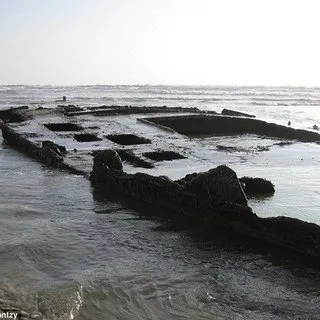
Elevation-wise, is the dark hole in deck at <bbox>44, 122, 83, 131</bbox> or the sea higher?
the dark hole in deck at <bbox>44, 122, 83, 131</bbox>

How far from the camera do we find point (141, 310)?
14.7ft

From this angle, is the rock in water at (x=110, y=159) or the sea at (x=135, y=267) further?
the rock in water at (x=110, y=159)

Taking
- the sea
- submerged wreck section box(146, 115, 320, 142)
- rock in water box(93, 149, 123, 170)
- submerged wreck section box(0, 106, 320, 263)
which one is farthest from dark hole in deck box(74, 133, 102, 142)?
the sea

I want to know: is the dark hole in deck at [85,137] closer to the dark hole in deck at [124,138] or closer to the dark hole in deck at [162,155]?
the dark hole in deck at [124,138]

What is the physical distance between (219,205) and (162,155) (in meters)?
5.57

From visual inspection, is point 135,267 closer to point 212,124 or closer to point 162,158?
point 162,158

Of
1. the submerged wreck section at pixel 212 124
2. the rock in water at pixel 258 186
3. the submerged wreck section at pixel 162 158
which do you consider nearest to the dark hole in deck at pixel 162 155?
the submerged wreck section at pixel 162 158

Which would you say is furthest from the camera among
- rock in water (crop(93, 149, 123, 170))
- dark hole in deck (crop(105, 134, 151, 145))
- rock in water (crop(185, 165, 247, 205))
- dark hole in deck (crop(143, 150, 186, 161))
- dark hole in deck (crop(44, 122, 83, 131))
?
dark hole in deck (crop(44, 122, 83, 131))

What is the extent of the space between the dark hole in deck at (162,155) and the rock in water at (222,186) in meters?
5.10

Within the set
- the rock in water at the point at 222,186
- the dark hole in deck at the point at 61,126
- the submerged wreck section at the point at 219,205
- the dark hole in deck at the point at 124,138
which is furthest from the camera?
the dark hole in deck at the point at 61,126

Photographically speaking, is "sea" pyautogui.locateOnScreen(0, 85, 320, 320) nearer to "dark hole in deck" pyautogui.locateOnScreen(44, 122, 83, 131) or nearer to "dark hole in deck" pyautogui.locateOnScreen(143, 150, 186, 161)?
"dark hole in deck" pyautogui.locateOnScreen(143, 150, 186, 161)

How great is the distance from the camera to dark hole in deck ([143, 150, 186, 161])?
39.1 ft

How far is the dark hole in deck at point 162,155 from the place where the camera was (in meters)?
11.9

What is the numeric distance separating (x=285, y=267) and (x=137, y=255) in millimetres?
1685
